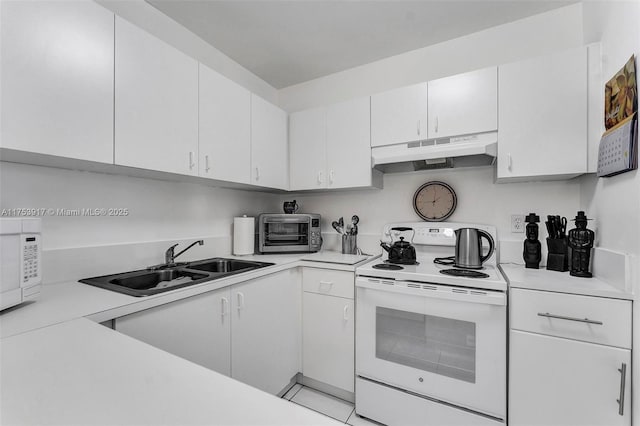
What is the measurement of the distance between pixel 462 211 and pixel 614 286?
977mm

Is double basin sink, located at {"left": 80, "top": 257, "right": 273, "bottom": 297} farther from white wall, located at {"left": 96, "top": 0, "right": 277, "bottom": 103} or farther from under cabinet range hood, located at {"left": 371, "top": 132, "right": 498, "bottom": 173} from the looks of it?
white wall, located at {"left": 96, "top": 0, "right": 277, "bottom": 103}

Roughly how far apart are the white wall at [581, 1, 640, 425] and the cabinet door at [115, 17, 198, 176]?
2.12 m

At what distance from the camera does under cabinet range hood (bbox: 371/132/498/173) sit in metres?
1.78

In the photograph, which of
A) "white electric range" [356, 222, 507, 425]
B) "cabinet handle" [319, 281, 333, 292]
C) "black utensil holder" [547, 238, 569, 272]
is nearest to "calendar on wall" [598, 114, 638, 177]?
"black utensil holder" [547, 238, 569, 272]

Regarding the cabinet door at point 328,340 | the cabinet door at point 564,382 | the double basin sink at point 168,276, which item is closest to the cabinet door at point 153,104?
the double basin sink at point 168,276

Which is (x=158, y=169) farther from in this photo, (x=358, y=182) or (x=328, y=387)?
(x=328, y=387)

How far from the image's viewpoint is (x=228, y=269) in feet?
6.75

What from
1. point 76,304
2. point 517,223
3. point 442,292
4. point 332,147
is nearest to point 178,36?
point 332,147

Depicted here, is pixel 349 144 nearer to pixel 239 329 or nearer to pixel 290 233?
pixel 290 233

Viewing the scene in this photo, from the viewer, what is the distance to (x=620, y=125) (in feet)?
4.23

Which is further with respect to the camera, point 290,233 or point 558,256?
point 290,233

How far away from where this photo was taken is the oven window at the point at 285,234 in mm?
2389

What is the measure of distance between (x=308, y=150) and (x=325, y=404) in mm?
1900

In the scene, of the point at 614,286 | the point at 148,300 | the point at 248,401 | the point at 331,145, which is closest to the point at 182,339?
the point at 148,300
